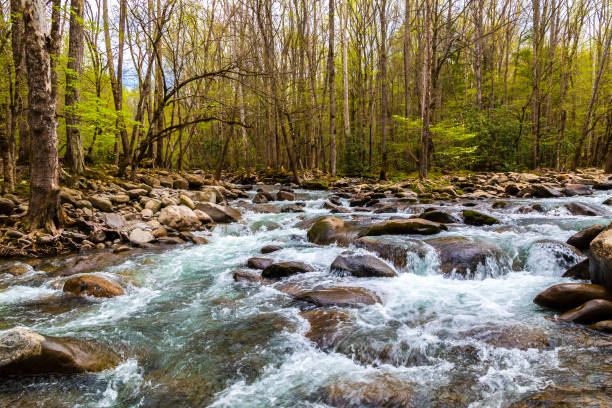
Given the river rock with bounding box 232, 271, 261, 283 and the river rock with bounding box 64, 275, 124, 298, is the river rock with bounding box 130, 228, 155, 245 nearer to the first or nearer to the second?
the river rock with bounding box 64, 275, 124, 298

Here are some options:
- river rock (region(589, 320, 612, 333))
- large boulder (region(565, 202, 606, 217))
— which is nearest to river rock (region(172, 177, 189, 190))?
large boulder (region(565, 202, 606, 217))

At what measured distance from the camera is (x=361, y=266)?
5.80 metres

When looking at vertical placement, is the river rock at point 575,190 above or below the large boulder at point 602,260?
above

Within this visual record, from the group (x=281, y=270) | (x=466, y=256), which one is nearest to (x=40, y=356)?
(x=281, y=270)

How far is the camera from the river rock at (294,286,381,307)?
4617 mm

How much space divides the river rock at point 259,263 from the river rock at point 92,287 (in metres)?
2.08

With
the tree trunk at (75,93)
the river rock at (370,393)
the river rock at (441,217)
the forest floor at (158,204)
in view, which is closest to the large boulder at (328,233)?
the river rock at (441,217)

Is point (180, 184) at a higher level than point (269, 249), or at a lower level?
higher

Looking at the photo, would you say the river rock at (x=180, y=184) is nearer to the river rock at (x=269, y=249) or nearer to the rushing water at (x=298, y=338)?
the rushing water at (x=298, y=338)

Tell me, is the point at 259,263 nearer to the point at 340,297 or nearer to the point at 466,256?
the point at 340,297

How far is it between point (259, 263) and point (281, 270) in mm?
669

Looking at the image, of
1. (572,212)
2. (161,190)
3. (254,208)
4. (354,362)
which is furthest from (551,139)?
(354,362)

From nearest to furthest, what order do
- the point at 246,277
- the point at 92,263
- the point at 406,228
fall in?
the point at 246,277
the point at 92,263
the point at 406,228

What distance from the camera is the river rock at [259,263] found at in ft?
20.7
